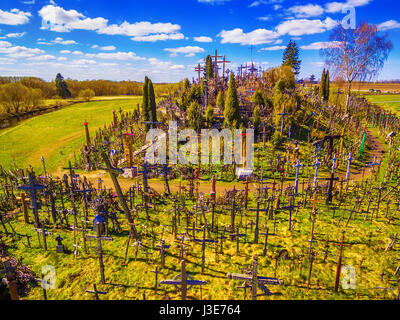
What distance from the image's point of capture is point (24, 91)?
5003 cm

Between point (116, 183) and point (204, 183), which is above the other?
point (116, 183)

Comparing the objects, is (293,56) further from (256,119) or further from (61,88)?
(61,88)

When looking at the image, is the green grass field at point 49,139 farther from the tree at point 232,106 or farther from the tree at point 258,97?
the tree at point 258,97

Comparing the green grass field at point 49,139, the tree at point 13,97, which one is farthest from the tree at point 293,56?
the tree at point 13,97

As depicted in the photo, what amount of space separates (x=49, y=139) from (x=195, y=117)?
2302cm

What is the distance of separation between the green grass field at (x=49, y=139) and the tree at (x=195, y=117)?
550 inches

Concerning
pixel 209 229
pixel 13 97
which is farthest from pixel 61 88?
pixel 209 229

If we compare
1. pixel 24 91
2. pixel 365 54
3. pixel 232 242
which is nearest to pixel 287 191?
pixel 232 242

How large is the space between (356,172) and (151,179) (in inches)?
650

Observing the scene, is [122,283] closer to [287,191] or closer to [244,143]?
[287,191]

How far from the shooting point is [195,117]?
2567 cm

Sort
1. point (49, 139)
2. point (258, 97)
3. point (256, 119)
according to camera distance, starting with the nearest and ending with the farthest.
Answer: point (256, 119)
point (258, 97)
point (49, 139)

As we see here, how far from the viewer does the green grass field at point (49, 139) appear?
2602cm

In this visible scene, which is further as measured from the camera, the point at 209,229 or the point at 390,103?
the point at 390,103
